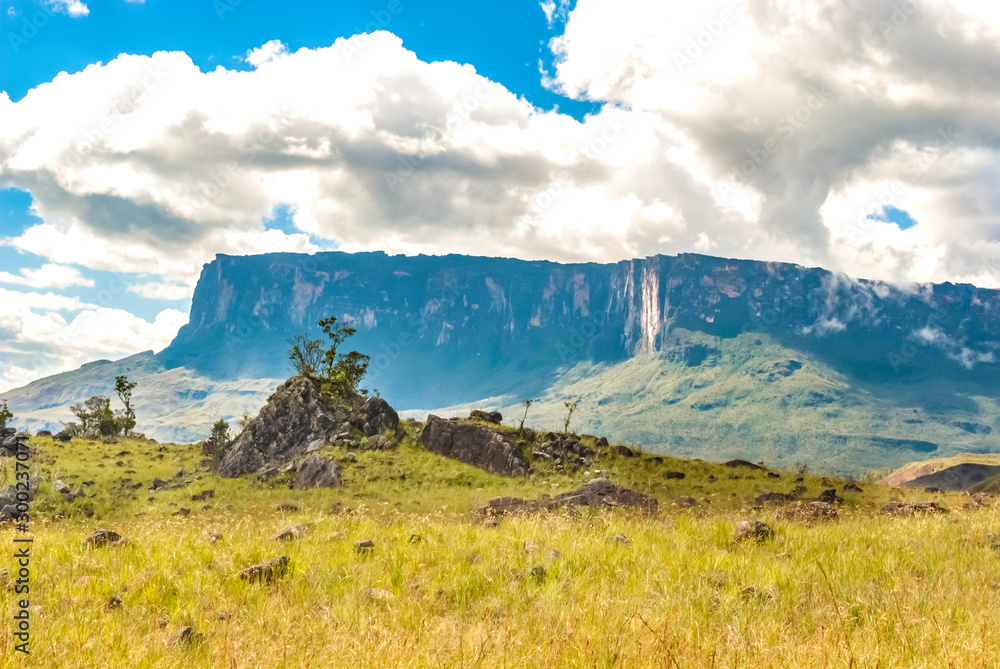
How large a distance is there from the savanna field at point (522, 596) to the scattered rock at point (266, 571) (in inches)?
5.0

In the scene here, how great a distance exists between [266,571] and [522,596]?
11.6 ft

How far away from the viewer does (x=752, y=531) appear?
1061cm

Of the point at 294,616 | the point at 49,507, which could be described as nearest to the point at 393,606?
the point at 294,616

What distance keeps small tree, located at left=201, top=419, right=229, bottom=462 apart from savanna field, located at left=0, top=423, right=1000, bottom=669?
46.1m

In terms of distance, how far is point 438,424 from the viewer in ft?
165

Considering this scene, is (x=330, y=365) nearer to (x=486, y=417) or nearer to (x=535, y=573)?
(x=486, y=417)

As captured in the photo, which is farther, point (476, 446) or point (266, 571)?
point (476, 446)

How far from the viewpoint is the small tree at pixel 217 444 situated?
54.8 m

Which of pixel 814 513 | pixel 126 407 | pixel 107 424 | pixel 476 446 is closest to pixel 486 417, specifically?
pixel 476 446

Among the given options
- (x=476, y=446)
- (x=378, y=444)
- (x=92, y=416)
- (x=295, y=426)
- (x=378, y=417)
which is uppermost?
(x=378, y=417)

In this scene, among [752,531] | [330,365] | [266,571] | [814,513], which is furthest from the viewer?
[330,365]

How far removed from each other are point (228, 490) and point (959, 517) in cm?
4291

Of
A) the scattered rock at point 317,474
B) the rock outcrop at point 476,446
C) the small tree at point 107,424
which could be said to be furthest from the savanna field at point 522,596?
the small tree at point 107,424

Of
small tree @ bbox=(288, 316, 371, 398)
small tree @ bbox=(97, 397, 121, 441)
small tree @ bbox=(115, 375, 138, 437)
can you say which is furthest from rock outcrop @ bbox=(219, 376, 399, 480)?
small tree @ bbox=(97, 397, 121, 441)
